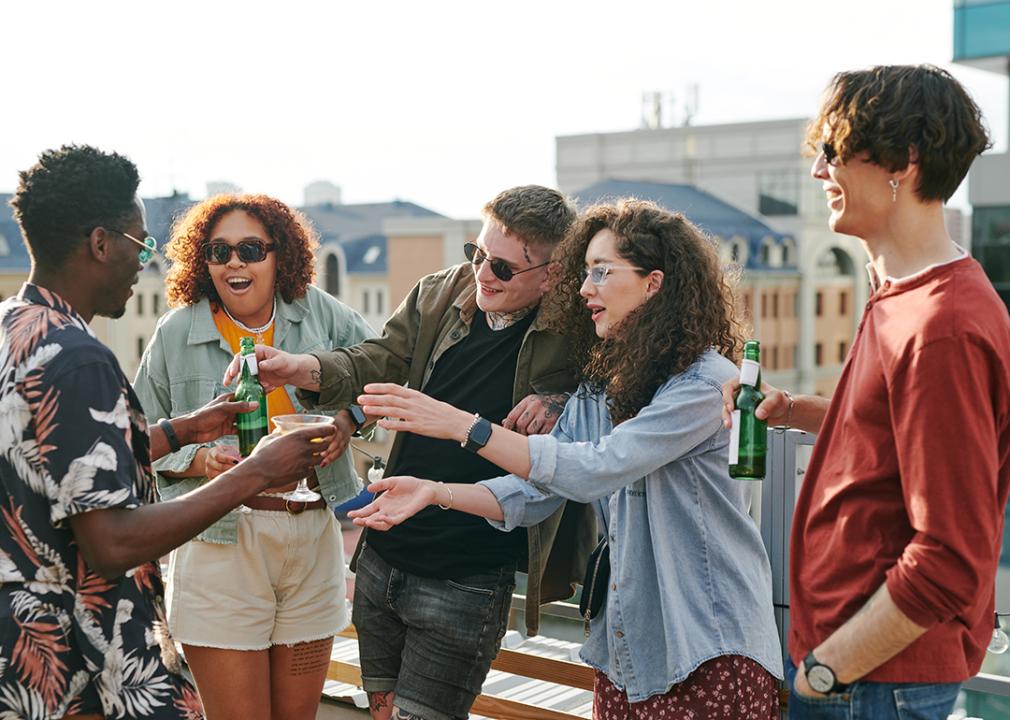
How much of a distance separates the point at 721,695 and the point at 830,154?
4.50ft

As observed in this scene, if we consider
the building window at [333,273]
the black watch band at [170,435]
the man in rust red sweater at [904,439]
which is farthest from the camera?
the building window at [333,273]

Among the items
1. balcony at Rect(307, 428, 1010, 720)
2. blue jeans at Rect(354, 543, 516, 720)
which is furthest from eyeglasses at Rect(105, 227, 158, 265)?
balcony at Rect(307, 428, 1010, 720)

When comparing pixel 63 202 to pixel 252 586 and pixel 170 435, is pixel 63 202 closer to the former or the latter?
pixel 170 435

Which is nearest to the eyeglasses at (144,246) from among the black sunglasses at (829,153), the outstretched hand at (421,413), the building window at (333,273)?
the outstretched hand at (421,413)

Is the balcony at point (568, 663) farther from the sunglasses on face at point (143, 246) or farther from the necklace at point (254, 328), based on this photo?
the sunglasses on face at point (143, 246)

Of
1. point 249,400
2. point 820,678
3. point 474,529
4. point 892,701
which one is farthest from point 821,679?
point 249,400

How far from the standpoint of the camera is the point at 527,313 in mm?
3631

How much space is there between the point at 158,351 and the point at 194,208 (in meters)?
0.52

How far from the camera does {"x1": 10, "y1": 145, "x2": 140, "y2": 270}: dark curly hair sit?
267cm

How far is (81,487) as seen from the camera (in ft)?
8.05

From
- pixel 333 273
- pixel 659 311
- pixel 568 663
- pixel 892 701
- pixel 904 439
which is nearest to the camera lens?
pixel 904 439

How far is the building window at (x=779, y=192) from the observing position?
61719 millimetres

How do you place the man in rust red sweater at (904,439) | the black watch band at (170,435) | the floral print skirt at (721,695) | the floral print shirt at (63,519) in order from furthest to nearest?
the black watch band at (170,435), the floral print skirt at (721,695), the floral print shirt at (63,519), the man in rust red sweater at (904,439)

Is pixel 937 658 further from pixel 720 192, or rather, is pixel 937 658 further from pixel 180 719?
pixel 720 192
